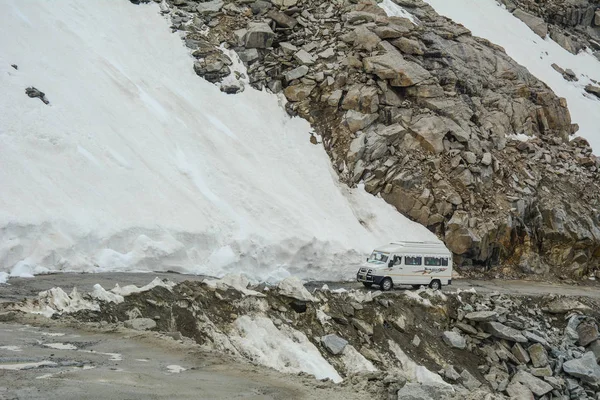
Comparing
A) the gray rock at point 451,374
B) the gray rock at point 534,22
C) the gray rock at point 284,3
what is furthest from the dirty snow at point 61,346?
the gray rock at point 534,22

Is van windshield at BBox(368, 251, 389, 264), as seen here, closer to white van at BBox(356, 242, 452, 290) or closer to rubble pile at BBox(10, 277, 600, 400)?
white van at BBox(356, 242, 452, 290)

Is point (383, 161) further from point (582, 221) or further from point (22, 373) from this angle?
point (22, 373)

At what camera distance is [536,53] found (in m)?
51.4

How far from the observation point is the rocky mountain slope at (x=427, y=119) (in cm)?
3394

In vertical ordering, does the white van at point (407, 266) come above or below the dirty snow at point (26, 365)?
below

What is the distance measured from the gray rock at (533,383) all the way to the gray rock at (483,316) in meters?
2.73

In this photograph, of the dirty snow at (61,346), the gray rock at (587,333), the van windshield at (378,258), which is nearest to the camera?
the dirty snow at (61,346)

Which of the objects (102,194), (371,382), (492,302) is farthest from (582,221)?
(371,382)

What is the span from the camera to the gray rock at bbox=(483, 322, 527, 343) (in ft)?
68.9

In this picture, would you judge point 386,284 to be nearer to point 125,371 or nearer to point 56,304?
point 56,304

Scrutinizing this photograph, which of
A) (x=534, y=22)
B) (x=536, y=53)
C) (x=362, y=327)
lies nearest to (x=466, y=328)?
(x=362, y=327)

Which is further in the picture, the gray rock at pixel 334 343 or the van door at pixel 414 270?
the van door at pixel 414 270

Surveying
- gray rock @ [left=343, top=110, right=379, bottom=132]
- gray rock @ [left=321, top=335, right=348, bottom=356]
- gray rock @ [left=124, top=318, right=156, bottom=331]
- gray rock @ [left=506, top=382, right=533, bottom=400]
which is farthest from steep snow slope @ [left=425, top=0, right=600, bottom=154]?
gray rock @ [left=124, top=318, right=156, bottom=331]

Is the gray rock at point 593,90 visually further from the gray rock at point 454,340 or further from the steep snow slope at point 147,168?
the gray rock at point 454,340
